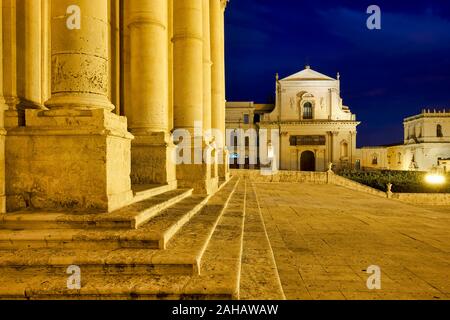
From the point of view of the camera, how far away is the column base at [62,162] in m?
3.95

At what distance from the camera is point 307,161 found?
157ft

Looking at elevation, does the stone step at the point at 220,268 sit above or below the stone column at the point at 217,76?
below

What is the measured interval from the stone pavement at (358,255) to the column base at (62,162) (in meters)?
2.47

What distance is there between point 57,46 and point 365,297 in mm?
4681

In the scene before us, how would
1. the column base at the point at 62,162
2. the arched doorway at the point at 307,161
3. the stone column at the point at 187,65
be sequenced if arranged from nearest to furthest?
the column base at the point at 62,162 < the stone column at the point at 187,65 < the arched doorway at the point at 307,161

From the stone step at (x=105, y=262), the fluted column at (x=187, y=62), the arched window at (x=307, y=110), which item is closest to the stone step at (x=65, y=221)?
the stone step at (x=105, y=262)

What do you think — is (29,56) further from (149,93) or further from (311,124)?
(311,124)

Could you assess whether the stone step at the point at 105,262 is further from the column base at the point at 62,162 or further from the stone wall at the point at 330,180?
the stone wall at the point at 330,180

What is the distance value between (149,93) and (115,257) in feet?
15.5

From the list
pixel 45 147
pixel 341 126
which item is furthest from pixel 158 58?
pixel 341 126

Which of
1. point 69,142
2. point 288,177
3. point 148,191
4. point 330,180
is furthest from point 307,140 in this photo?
point 69,142

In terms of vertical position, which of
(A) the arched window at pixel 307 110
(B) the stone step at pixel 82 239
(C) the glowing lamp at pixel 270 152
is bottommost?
(B) the stone step at pixel 82 239

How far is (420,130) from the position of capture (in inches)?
2270
